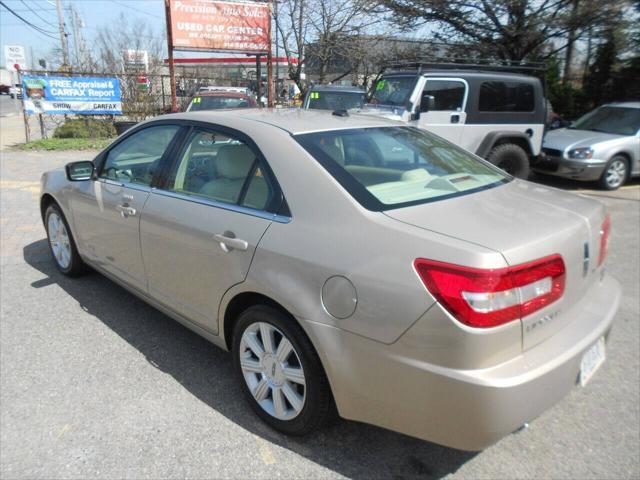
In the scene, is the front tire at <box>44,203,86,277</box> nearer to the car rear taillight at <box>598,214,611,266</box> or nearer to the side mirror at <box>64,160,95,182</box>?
the side mirror at <box>64,160,95,182</box>

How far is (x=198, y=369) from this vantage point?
3.21 m

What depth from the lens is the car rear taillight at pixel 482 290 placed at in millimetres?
1861

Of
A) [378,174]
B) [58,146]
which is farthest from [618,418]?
[58,146]

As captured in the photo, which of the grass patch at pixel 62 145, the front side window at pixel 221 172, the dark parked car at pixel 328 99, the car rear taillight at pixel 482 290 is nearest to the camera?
the car rear taillight at pixel 482 290

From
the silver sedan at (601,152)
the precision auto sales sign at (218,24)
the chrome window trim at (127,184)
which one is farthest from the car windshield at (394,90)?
the precision auto sales sign at (218,24)

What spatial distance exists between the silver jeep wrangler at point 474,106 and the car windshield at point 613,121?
1553mm

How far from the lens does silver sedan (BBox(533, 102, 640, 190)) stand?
8.67 m

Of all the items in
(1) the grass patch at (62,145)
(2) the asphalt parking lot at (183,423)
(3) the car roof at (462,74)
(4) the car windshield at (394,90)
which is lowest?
(2) the asphalt parking lot at (183,423)

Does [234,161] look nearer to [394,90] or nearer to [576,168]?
[394,90]

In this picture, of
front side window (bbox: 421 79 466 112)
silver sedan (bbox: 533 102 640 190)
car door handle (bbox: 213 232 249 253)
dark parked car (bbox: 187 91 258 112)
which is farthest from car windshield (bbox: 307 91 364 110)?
car door handle (bbox: 213 232 249 253)

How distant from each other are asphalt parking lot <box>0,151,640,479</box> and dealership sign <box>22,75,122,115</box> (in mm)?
12255

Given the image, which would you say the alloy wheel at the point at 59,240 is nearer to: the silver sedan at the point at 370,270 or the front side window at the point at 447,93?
the silver sedan at the point at 370,270

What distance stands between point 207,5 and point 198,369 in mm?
14712

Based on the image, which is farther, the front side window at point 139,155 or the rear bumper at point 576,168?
the rear bumper at point 576,168
